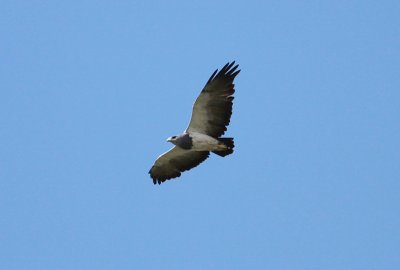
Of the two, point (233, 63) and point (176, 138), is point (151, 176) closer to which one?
point (176, 138)

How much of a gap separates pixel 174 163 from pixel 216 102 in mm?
3095

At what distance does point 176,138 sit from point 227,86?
2.13m

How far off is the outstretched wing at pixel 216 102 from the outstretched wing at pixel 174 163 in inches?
62.5

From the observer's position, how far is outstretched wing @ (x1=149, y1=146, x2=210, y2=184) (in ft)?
85.2

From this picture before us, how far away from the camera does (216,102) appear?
2419cm

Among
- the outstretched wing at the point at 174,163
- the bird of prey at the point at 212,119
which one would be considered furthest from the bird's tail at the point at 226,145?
the outstretched wing at the point at 174,163

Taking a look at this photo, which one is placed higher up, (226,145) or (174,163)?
(174,163)

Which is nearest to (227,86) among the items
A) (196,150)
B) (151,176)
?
(196,150)

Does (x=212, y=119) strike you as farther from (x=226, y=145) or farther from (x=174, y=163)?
Answer: (x=174, y=163)

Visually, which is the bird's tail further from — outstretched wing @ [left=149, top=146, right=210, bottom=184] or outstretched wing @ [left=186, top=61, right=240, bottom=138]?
outstretched wing @ [left=149, top=146, right=210, bottom=184]

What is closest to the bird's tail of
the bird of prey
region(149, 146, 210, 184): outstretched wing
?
the bird of prey

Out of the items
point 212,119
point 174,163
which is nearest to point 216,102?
point 212,119

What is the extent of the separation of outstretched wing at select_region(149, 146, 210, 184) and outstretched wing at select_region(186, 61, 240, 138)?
159cm

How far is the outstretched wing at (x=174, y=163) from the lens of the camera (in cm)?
2597
